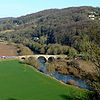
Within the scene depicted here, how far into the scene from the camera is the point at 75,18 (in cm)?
13350

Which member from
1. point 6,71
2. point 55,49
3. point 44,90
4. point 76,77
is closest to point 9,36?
point 55,49

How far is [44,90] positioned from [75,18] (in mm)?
104682

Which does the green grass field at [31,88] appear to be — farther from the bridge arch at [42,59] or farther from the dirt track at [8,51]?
the dirt track at [8,51]

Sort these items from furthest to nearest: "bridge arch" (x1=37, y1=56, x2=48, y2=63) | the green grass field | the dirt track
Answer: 1. the dirt track
2. "bridge arch" (x1=37, y1=56, x2=48, y2=63)
3. the green grass field

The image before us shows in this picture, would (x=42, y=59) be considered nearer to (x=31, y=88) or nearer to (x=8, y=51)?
(x=8, y=51)

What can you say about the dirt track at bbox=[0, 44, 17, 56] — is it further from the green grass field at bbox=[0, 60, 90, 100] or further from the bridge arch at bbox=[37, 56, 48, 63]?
the green grass field at bbox=[0, 60, 90, 100]

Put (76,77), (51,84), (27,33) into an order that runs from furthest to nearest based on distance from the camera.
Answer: (27,33) < (76,77) < (51,84)

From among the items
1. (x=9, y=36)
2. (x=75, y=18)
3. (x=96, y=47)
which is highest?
(x=96, y=47)

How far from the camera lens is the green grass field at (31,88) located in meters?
29.0

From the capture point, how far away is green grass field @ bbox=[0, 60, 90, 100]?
2903cm

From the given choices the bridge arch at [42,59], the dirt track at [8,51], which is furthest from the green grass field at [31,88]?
the dirt track at [8,51]

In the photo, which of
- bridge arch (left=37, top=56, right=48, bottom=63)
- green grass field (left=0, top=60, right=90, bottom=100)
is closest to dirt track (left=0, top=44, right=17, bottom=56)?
bridge arch (left=37, top=56, right=48, bottom=63)

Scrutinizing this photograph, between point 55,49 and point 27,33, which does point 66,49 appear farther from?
point 27,33

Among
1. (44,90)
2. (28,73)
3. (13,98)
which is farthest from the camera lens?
(28,73)
